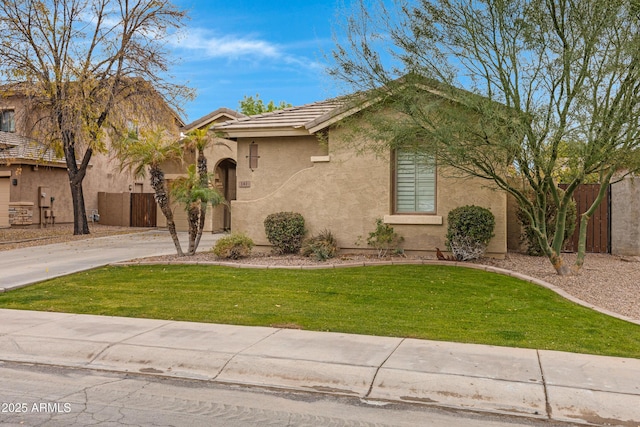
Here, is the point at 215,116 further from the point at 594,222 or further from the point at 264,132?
the point at 594,222

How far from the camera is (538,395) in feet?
17.7

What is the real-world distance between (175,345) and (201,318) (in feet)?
5.00

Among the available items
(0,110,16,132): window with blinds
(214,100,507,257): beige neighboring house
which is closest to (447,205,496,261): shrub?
(214,100,507,257): beige neighboring house

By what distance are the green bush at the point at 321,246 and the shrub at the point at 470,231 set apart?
294 centimetres

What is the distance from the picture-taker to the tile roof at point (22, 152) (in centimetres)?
2450

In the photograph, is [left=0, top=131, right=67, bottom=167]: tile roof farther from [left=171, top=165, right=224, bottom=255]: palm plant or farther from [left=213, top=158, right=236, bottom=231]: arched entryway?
[left=171, top=165, right=224, bottom=255]: palm plant

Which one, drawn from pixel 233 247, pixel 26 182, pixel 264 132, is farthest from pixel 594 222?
pixel 26 182

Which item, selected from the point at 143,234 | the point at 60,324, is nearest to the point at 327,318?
the point at 60,324

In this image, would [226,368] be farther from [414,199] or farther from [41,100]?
[41,100]

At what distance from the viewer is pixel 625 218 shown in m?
15.4

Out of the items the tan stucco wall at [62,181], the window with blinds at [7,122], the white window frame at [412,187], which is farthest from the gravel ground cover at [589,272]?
the window with blinds at [7,122]

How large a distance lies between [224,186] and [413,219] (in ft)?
42.7

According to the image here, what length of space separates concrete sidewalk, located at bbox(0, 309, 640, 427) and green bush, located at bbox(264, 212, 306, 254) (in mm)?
6333

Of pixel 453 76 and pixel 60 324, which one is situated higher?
pixel 453 76
